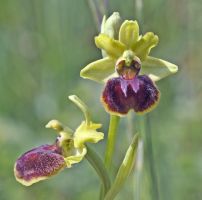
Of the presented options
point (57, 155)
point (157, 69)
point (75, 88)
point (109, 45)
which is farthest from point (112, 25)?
point (75, 88)

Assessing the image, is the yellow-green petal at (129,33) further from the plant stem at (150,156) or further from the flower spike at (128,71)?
the plant stem at (150,156)

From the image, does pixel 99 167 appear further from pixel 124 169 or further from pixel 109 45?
pixel 109 45

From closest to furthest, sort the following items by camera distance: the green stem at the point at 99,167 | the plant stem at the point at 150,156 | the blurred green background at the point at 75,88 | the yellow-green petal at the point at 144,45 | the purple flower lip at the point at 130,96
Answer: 1. the purple flower lip at the point at 130,96
2. the green stem at the point at 99,167
3. the yellow-green petal at the point at 144,45
4. the plant stem at the point at 150,156
5. the blurred green background at the point at 75,88

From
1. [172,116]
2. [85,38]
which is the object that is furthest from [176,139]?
[85,38]

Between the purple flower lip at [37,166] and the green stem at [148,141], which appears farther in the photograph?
the green stem at [148,141]

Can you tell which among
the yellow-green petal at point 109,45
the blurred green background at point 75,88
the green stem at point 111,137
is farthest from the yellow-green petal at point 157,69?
the blurred green background at point 75,88

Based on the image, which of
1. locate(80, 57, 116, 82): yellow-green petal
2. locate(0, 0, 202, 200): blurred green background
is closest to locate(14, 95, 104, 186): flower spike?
locate(80, 57, 116, 82): yellow-green petal

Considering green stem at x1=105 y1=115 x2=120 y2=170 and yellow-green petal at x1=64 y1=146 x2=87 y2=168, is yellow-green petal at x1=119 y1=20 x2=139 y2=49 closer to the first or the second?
green stem at x1=105 y1=115 x2=120 y2=170
